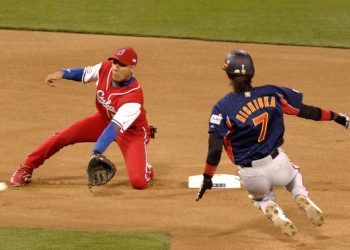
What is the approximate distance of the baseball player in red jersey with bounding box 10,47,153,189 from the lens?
12719 millimetres

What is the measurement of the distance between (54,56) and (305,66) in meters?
4.78

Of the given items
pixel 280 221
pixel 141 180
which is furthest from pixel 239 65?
pixel 141 180

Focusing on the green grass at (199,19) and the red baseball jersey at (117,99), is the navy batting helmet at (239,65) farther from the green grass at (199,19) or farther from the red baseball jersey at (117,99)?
the green grass at (199,19)

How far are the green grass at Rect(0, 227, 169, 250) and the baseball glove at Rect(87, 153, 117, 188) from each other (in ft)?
3.20

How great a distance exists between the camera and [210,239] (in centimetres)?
1104

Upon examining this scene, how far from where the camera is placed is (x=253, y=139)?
10.6 metres

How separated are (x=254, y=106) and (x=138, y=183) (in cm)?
279

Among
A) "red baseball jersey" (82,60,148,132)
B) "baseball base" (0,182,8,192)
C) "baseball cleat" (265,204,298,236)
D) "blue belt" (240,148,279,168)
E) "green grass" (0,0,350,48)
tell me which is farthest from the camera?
"green grass" (0,0,350,48)

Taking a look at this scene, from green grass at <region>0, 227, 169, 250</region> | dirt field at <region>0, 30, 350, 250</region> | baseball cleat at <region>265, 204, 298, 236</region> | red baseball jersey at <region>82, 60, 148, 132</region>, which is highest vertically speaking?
red baseball jersey at <region>82, 60, 148, 132</region>

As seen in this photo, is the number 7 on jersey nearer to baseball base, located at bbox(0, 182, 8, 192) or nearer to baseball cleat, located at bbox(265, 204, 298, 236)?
baseball cleat, located at bbox(265, 204, 298, 236)

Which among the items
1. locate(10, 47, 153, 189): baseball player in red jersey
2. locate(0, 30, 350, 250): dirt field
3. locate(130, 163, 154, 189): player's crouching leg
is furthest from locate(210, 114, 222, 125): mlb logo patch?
locate(130, 163, 154, 189): player's crouching leg

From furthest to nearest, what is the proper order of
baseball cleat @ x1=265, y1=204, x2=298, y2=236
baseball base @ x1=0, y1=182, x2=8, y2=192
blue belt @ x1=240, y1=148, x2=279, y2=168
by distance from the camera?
baseball base @ x1=0, y1=182, x2=8, y2=192 → blue belt @ x1=240, y1=148, x2=279, y2=168 → baseball cleat @ x1=265, y1=204, x2=298, y2=236

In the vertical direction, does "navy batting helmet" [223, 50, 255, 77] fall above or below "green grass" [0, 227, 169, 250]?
above

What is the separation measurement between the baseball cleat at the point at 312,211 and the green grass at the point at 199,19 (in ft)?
37.0
